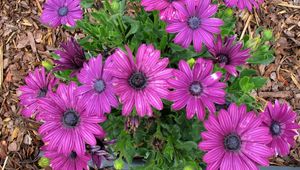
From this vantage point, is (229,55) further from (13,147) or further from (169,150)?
(13,147)

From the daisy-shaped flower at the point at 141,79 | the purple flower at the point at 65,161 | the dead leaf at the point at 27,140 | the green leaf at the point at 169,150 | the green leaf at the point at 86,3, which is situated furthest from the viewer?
the dead leaf at the point at 27,140

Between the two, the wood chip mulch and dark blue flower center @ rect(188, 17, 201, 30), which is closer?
dark blue flower center @ rect(188, 17, 201, 30)

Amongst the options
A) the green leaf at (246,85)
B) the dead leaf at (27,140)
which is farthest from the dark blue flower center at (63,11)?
the dead leaf at (27,140)

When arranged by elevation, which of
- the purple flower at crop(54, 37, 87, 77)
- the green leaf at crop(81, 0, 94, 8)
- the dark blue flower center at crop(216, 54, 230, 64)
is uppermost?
the green leaf at crop(81, 0, 94, 8)

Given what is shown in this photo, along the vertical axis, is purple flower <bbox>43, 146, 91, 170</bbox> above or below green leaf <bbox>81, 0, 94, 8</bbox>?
below

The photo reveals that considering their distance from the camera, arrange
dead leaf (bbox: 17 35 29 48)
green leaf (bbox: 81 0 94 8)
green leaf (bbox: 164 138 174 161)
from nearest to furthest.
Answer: green leaf (bbox: 164 138 174 161) < green leaf (bbox: 81 0 94 8) < dead leaf (bbox: 17 35 29 48)

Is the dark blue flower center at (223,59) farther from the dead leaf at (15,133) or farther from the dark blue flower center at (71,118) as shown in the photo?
the dead leaf at (15,133)

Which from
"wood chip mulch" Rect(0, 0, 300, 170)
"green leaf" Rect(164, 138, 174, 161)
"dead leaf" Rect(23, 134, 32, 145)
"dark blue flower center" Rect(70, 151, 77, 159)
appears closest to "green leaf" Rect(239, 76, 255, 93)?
"green leaf" Rect(164, 138, 174, 161)

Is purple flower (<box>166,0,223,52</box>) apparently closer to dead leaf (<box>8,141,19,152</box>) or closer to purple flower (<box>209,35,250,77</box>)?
purple flower (<box>209,35,250,77</box>)
